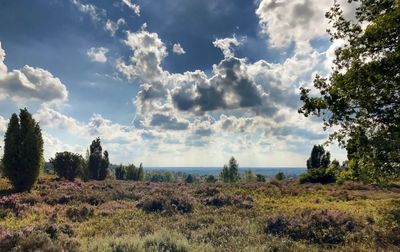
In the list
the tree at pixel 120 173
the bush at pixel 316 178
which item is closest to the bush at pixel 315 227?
the bush at pixel 316 178

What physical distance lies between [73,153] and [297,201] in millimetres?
41714

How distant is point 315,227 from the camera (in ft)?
56.3

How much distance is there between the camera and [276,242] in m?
14.1

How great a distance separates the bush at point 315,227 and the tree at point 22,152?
90.5 ft

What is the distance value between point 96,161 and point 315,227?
2651 inches

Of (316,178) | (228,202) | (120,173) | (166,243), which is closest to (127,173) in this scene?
(120,173)

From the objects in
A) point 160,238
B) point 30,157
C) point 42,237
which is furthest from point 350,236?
point 30,157

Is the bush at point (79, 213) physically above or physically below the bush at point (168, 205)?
below

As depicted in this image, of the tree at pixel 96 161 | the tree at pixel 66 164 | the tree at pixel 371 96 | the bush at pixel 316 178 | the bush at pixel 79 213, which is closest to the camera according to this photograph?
the tree at pixel 371 96

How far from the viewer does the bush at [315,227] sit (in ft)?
51.8

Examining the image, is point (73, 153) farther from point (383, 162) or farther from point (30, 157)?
point (383, 162)

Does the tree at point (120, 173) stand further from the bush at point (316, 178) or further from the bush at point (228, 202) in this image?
the bush at point (228, 202)

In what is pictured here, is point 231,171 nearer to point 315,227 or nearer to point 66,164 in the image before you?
point 66,164

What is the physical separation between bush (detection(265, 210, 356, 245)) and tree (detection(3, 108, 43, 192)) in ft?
90.5
